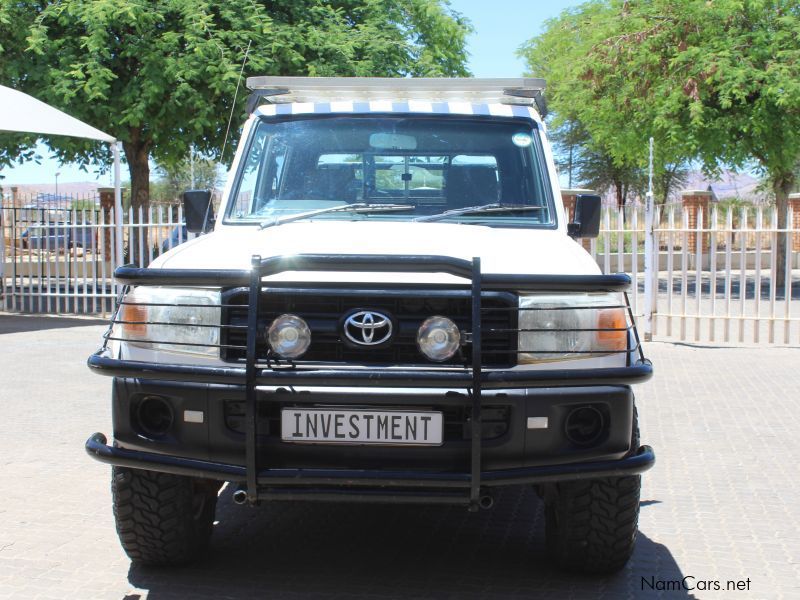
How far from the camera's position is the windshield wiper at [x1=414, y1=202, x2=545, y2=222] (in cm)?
487

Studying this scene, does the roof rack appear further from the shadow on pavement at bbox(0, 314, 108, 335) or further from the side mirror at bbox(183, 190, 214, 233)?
the shadow on pavement at bbox(0, 314, 108, 335)

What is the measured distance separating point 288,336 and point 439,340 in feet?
1.80

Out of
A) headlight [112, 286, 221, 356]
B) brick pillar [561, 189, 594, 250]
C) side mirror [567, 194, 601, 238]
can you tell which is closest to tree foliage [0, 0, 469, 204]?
brick pillar [561, 189, 594, 250]

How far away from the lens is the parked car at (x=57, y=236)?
17.4 m

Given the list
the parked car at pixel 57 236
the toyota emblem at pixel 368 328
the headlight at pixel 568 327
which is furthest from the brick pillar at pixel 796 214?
the toyota emblem at pixel 368 328

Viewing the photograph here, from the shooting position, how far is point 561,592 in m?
4.30

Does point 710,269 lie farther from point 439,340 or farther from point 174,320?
point 174,320

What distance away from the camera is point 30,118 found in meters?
14.9

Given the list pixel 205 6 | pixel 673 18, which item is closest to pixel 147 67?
pixel 205 6

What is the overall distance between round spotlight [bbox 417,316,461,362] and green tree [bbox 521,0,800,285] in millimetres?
18294

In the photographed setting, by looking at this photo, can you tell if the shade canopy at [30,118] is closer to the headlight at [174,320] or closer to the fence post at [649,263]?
the fence post at [649,263]

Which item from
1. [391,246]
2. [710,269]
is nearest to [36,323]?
[710,269]

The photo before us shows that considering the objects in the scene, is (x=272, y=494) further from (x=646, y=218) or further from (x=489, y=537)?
(x=646, y=218)

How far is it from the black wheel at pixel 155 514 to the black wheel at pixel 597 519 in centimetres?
150
